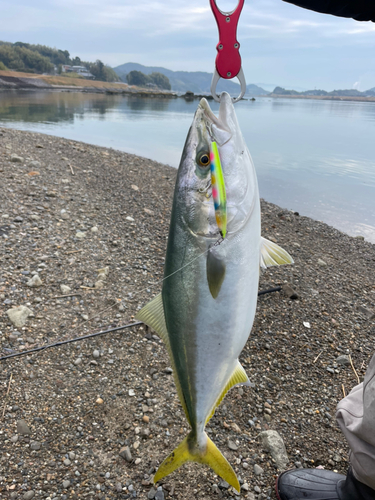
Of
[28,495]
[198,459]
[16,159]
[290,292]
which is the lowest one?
[28,495]

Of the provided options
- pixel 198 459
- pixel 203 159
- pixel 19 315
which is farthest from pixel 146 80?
pixel 198 459

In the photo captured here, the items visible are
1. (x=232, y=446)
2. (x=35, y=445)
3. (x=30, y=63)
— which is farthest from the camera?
(x=30, y=63)

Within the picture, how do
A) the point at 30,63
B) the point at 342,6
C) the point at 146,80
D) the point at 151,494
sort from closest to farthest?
the point at 342,6 → the point at 151,494 → the point at 30,63 → the point at 146,80

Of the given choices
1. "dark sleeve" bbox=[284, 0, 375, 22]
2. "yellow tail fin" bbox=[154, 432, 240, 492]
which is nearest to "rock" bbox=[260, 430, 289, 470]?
"yellow tail fin" bbox=[154, 432, 240, 492]

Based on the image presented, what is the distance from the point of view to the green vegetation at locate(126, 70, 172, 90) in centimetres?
10978

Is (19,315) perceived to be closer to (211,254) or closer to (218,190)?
(211,254)

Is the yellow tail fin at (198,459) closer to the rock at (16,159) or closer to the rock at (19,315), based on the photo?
the rock at (19,315)

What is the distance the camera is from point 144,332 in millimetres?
3619

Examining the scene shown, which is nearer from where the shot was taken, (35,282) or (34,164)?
(35,282)

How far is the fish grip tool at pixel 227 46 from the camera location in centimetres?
150

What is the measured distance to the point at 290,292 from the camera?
4625mm

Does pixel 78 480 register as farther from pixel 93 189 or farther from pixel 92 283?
pixel 93 189

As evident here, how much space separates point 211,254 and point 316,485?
6.68 feet

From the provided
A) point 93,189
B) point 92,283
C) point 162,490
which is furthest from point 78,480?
point 93,189
